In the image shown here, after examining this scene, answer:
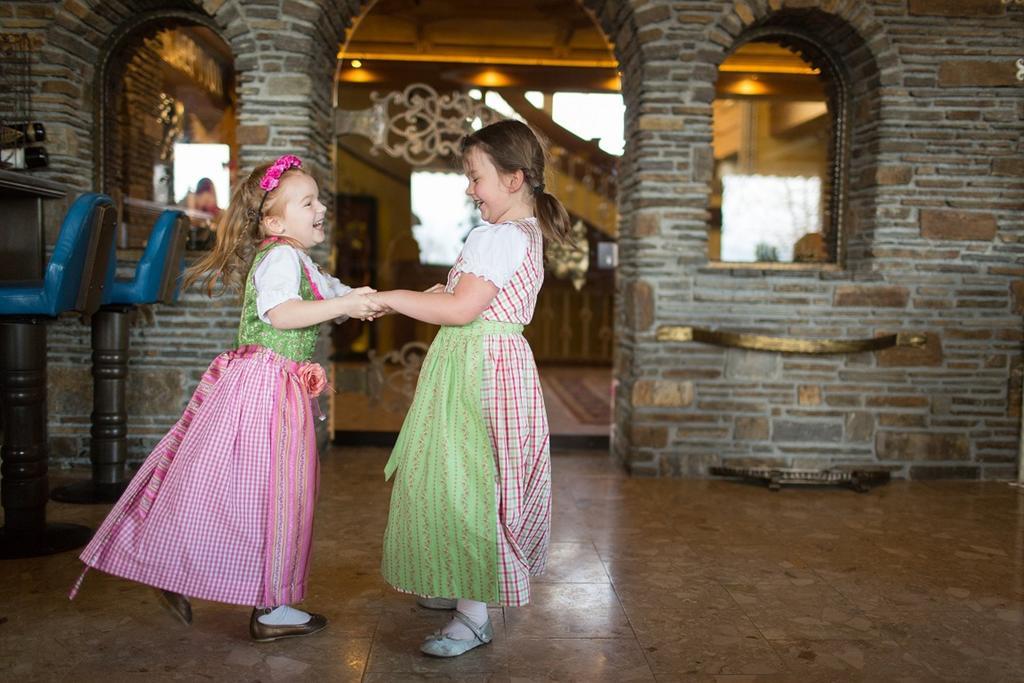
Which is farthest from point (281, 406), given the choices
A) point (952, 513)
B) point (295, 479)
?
point (952, 513)

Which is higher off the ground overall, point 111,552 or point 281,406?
point 281,406

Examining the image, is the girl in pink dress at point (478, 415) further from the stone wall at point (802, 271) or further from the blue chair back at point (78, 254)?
the stone wall at point (802, 271)

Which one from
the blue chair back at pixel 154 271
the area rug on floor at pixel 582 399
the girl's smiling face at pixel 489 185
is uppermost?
the girl's smiling face at pixel 489 185

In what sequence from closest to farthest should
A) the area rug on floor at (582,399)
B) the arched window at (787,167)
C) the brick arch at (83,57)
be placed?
1. the brick arch at (83,57)
2. the arched window at (787,167)
3. the area rug on floor at (582,399)

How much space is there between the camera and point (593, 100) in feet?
24.5

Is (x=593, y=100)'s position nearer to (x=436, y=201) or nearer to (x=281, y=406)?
(x=436, y=201)

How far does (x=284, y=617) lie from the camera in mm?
2551

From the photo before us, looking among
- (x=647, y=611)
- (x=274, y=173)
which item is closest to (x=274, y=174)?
(x=274, y=173)

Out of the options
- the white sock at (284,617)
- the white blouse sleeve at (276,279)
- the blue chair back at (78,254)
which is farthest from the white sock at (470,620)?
Result: the blue chair back at (78,254)

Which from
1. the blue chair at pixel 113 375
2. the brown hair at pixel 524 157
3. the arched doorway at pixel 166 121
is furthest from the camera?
the arched doorway at pixel 166 121

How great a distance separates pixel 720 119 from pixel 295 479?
4487mm

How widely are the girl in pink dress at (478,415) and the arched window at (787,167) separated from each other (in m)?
2.87

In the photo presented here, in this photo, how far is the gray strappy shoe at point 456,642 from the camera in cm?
242

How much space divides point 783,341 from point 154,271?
3122 millimetres
